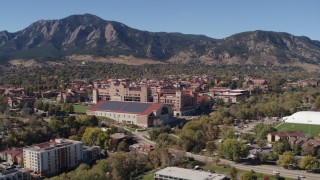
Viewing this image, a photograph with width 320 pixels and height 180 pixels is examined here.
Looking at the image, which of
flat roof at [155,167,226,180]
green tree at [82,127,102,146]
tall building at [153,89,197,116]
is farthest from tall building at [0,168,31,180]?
tall building at [153,89,197,116]

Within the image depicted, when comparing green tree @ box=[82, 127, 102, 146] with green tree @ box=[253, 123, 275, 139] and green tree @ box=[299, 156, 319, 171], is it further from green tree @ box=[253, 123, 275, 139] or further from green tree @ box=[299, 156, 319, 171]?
green tree @ box=[299, 156, 319, 171]

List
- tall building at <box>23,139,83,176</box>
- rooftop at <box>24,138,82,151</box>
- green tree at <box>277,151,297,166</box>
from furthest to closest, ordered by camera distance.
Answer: rooftop at <box>24,138,82,151</box>, green tree at <box>277,151,297,166</box>, tall building at <box>23,139,83,176</box>

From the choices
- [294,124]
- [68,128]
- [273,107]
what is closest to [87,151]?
[68,128]

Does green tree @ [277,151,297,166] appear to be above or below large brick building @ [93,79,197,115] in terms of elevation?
below

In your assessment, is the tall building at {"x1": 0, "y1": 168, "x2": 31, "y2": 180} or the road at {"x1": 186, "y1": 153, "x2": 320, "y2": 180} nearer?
the tall building at {"x1": 0, "y1": 168, "x2": 31, "y2": 180}

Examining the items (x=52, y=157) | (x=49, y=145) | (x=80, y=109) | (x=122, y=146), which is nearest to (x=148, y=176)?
(x=52, y=157)

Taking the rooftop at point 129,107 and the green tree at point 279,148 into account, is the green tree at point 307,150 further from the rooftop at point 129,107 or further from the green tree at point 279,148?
the rooftop at point 129,107

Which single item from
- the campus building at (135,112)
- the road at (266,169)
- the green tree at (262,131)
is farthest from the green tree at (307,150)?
the campus building at (135,112)

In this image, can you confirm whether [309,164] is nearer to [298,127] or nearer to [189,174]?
[189,174]
